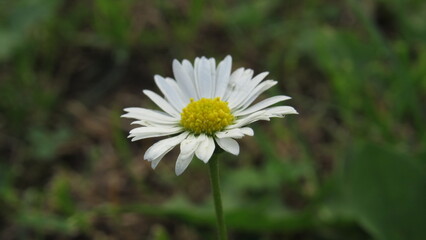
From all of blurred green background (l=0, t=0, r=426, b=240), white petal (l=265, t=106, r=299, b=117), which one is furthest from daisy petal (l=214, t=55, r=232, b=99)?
blurred green background (l=0, t=0, r=426, b=240)

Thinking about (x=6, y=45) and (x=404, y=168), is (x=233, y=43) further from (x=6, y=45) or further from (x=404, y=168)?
(x=404, y=168)

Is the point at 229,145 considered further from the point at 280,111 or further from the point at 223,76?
the point at 223,76

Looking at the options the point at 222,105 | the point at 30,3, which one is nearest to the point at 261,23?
the point at 30,3

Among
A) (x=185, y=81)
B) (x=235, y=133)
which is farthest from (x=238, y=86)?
(x=235, y=133)

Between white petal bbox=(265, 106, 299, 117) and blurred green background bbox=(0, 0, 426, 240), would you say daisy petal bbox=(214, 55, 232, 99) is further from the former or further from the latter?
blurred green background bbox=(0, 0, 426, 240)

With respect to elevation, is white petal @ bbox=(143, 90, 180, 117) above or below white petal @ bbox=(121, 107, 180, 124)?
above

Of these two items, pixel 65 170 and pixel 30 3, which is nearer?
pixel 65 170
